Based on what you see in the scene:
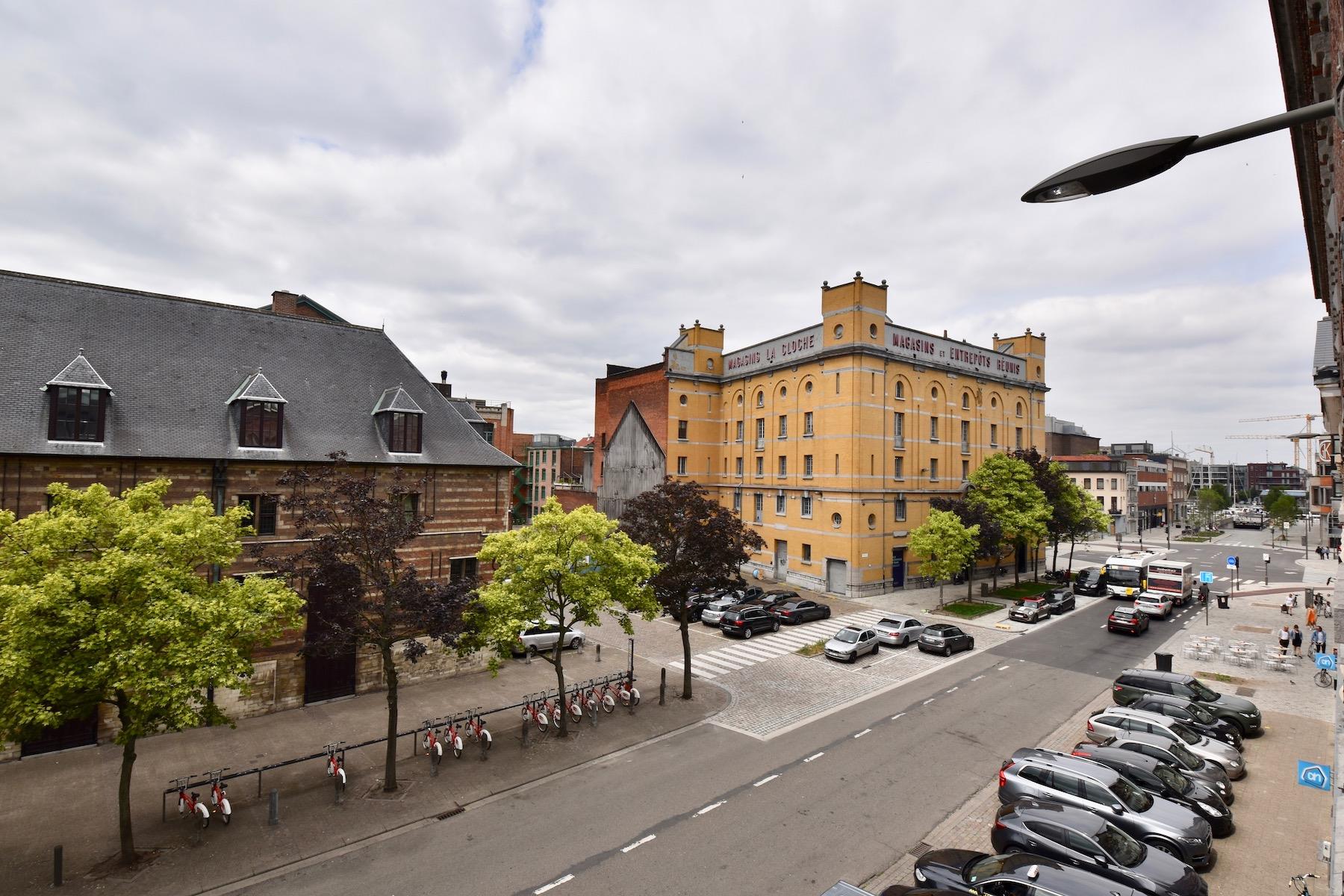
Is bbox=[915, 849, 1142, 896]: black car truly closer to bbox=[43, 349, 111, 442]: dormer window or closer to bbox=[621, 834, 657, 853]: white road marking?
bbox=[621, 834, 657, 853]: white road marking

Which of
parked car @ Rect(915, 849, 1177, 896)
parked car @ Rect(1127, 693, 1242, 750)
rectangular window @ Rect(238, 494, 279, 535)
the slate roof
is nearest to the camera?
parked car @ Rect(915, 849, 1177, 896)

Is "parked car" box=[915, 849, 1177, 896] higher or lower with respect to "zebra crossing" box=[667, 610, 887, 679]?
higher

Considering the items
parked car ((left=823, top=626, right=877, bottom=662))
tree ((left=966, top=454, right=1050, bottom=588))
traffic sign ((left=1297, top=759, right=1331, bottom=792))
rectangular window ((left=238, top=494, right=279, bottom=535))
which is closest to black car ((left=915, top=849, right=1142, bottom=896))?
traffic sign ((left=1297, top=759, right=1331, bottom=792))

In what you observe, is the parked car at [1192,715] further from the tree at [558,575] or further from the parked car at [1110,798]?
the tree at [558,575]

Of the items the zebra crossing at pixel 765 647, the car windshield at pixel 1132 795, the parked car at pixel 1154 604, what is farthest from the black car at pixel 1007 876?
the parked car at pixel 1154 604

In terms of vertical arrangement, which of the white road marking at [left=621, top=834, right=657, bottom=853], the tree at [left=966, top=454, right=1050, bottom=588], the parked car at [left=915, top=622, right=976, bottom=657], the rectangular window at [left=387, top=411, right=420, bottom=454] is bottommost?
the white road marking at [left=621, top=834, right=657, bottom=853]

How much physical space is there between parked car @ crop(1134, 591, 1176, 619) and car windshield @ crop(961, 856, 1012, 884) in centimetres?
3058

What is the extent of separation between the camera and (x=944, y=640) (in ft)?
92.0

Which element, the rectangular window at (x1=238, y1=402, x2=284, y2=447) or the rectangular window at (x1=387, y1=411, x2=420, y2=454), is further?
the rectangular window at (x1=387, y1=411, x2=420, y2=454)

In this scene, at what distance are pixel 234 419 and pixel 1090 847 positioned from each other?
25.4 m

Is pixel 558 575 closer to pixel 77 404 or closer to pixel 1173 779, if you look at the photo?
pixel 77 404

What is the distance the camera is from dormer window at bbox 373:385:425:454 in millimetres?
23328

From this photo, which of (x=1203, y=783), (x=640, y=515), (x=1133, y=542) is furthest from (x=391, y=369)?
(x=1133, y=542)

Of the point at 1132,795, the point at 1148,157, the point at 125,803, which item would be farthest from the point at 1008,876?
the point at 125,803
